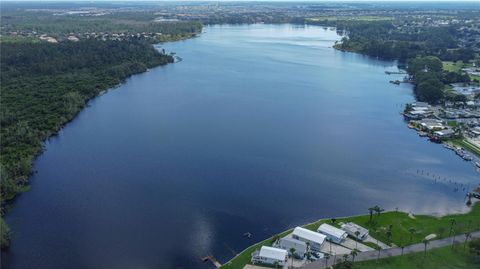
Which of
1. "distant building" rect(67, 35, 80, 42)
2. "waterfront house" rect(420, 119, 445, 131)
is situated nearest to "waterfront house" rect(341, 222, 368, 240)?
"waterfront house" rect(420, 119, 445, 131)

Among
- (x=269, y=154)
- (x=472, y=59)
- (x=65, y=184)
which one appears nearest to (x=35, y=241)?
(x=65, y=184)

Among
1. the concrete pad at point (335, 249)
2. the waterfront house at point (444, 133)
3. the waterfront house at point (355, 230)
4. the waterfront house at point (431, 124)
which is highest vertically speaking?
the waterfront house at point (431, 124)

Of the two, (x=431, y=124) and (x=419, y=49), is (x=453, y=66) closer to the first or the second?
(x=419, y=49)

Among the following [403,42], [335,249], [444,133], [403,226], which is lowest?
[335,249]

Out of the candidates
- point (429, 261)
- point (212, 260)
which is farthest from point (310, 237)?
point (429, 261)

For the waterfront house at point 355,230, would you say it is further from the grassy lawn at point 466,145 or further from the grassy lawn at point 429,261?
the grassy lawn at point 466,145

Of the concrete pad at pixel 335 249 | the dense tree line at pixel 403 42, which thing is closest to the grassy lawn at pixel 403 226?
the concrete pad at pixel 335 249

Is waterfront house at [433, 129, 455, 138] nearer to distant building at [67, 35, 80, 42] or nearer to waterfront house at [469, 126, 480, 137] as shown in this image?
waterfront house at [469, 126, 480, 137]
